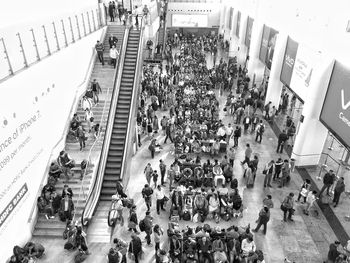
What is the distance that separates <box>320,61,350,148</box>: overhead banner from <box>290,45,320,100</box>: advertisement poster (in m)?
1.21

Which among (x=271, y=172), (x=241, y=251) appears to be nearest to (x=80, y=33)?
(x=271, y=172)

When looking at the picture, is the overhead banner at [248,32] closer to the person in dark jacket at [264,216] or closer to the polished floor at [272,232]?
the polished floor at [272,232]

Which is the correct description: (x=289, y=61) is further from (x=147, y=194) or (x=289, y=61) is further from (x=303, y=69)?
(x=147, y=194)

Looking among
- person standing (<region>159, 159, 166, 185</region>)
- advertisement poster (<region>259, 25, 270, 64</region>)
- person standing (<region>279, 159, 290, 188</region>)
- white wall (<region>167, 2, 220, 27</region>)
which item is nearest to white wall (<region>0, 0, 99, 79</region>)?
person standing (<region>159, 159, 166, 185</region>)

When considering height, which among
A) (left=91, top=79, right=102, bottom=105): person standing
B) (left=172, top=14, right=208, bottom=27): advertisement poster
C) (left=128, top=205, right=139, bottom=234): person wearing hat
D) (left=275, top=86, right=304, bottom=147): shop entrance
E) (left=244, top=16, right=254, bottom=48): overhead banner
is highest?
(left=244, top=16, right=254, bottom=48): overhead banner

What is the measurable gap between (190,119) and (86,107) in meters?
5.08

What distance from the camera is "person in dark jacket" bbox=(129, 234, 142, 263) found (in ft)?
28.0

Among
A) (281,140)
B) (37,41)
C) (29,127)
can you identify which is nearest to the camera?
(29,127)

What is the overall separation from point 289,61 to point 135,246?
11412mm

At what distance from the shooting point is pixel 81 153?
1260cm

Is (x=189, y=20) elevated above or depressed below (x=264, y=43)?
Result: below

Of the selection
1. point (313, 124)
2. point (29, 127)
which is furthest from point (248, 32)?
point (29, 127)

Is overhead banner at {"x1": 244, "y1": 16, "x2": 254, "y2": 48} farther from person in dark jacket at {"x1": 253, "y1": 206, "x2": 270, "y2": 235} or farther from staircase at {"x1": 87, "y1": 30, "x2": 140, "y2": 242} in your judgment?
person in dark jacket at {"x1": 253, "y1": 206, "x2": 270, "y2": 235}

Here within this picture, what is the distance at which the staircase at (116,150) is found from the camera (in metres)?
10.2
